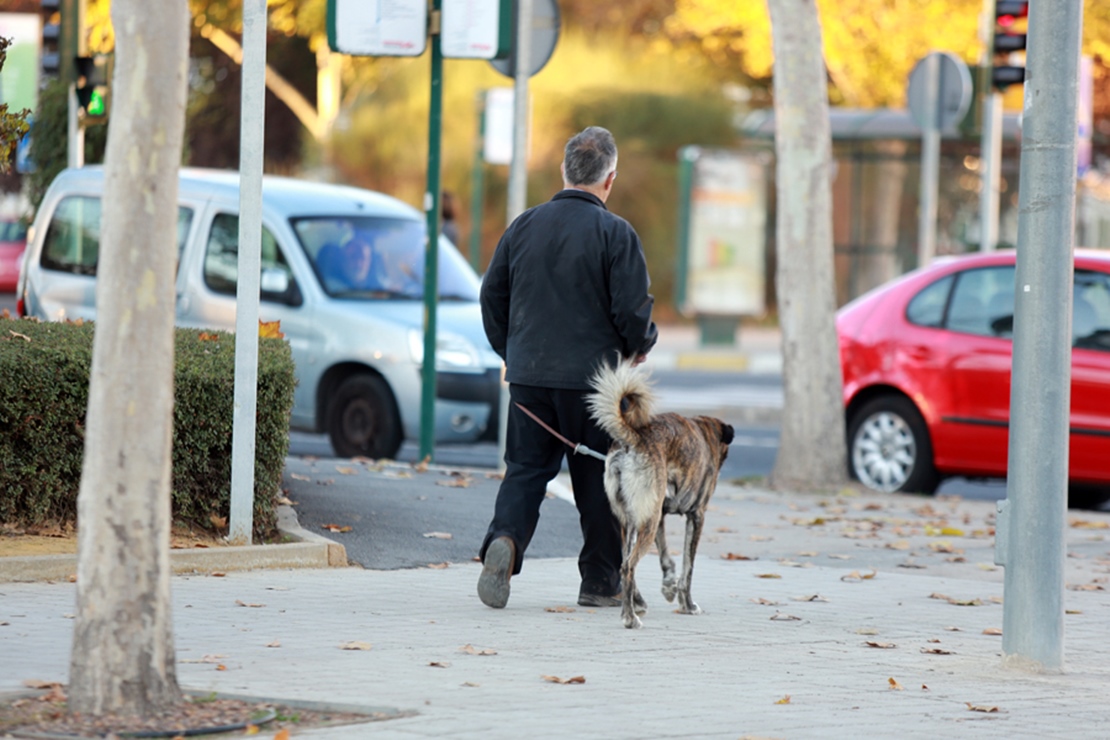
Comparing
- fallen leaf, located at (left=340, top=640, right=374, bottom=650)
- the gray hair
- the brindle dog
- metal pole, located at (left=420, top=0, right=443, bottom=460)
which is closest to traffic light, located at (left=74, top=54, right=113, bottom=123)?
metal pole, located at (left=420, top=0, right=443, bottom=460)

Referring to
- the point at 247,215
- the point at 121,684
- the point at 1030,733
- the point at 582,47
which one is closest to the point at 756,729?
the point at 1030,733

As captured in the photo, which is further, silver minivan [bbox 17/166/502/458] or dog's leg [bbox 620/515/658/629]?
silver minivan [bbox 17/166/502/458]

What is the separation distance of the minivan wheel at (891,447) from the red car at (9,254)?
883 inches

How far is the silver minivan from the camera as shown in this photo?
1259cm

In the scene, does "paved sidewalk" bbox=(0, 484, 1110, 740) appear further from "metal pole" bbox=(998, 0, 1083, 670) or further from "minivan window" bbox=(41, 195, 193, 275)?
"minivan window" bbox=(41, 195, 193, 275)

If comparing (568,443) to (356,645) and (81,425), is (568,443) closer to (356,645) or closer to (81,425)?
(356,645)

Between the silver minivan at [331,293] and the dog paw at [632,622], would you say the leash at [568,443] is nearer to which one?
the dog paw at [632,622]

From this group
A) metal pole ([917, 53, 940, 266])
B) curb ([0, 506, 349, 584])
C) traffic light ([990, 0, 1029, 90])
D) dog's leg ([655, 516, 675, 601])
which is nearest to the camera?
curb ([0, 506, 349, 584])

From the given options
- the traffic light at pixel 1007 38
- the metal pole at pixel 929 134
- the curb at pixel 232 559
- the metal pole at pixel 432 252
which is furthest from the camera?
the metal pole at pixel 929 134

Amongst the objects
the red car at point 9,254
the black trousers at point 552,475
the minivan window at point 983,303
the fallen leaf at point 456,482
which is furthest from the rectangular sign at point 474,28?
Answer: the red car at point 9,254

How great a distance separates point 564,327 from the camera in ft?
24.1

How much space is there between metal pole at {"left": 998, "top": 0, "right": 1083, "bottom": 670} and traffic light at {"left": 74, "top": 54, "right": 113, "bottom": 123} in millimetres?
10426

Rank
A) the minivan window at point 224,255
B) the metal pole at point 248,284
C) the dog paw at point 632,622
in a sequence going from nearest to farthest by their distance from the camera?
the dog paw at point 632,622
the metal pole at point 248,284
the minivan window at point 224,255

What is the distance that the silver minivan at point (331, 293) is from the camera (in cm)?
1259
